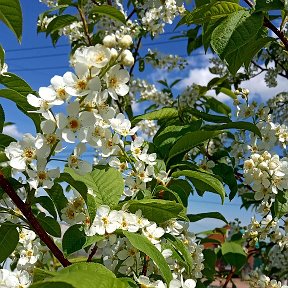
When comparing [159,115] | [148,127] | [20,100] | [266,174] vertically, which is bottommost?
[148,127]

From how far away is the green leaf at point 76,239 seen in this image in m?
1.31

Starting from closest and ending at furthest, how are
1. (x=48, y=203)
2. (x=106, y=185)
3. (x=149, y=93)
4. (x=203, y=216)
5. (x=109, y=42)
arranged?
(x=109, y=42) → (x=106, y=185) → (x=48, y=203) → (x=203, y=216) → (x=149, y=93)

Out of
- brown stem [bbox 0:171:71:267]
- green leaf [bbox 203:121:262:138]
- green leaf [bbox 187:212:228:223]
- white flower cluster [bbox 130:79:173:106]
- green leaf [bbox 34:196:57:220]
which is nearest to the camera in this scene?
brown stem [bbox 0:171:71:267]

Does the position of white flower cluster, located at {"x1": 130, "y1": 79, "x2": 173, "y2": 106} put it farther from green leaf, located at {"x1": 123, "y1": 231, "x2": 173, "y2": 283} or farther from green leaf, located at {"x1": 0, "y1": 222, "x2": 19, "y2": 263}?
green leaf, located at {"x1": 123, "y1": 231, "x2": 173, "y2": 283}

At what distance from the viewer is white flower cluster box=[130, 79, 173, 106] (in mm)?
3922

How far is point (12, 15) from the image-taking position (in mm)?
1223

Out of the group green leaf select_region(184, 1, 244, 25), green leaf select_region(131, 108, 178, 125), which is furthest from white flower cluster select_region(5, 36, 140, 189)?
green leaf select_region(131, 108, 178, 125)

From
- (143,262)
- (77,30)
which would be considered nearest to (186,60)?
(77,30)

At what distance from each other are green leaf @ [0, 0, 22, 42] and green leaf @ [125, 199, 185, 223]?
1.67 ft

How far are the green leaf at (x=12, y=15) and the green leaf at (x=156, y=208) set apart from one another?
51cm

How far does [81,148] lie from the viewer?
4.23 feet

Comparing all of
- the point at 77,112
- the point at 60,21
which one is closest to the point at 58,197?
the point at 77,112

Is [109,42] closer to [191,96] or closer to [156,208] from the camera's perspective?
[156,208]

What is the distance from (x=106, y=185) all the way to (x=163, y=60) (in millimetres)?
2977
